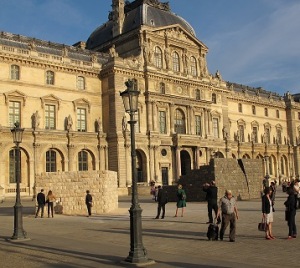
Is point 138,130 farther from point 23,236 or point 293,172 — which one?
point 293,172

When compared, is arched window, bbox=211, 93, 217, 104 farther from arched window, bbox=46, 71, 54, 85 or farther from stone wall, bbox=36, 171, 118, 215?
stone wall, bbox=36, 171, 118, 215

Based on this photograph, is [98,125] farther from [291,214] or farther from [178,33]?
[291,214]

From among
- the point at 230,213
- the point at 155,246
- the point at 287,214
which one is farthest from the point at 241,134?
the point at 155,246

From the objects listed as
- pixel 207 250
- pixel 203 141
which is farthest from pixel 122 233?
pixel 203 141

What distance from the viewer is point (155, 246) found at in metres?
14.8

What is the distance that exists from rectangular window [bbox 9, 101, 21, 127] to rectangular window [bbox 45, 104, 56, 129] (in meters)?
3.30

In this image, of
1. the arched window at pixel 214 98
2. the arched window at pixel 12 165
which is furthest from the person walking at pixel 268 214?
the arched window at pixel 214 98

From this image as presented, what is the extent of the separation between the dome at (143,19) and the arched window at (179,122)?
1226 centimetres

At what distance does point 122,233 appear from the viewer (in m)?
18.3

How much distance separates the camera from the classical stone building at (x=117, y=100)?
1855 inches

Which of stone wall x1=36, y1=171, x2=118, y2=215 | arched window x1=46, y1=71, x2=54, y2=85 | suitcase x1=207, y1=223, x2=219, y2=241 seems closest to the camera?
suitcase x1=207, y1=223, x2=219, y2=241

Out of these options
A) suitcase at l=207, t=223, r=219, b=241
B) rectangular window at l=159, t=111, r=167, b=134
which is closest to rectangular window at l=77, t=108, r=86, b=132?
rectangular window at l=159, t=111, r=167, b=134

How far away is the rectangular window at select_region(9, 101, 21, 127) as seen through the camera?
46531 mm

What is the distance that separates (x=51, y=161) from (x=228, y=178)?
21.5 m
